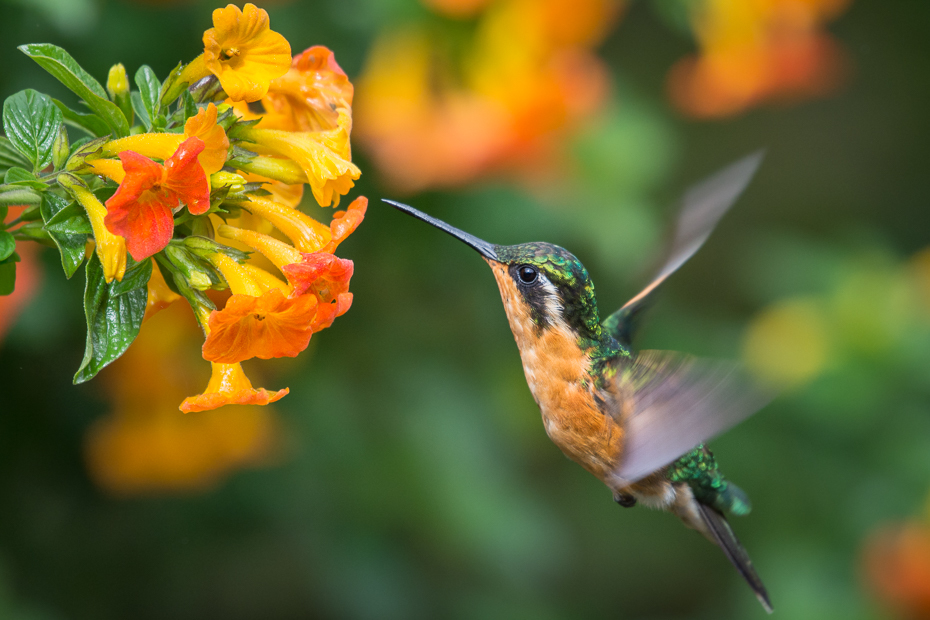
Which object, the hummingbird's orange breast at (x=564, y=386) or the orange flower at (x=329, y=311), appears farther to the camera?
the hummingbird's orange breast at (x=564, y=386)

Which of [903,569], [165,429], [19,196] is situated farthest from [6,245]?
[903,569]

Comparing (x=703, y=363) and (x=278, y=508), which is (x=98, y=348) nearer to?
(x=703, y=363)

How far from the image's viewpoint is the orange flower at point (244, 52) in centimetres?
82

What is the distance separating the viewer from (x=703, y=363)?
1.05m

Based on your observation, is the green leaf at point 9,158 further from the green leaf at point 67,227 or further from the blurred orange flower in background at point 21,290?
the blurred orange flower in background at point 21,290

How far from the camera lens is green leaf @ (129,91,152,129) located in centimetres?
91

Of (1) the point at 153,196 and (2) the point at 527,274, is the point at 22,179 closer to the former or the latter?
(1) the point at 153,196

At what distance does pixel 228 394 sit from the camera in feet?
2.88

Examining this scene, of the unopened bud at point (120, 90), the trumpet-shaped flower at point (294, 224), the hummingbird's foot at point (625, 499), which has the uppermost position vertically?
the unopened bud at point (120, 90)

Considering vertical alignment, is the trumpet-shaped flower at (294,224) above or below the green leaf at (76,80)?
below

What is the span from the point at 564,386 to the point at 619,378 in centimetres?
9

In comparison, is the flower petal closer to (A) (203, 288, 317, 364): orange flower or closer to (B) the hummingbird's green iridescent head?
(A) (203, 288, 317, 364): orange flower

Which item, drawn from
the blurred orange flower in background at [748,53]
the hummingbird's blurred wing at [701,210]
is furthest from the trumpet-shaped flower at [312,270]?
the blurred orange flower in background at [748,53]

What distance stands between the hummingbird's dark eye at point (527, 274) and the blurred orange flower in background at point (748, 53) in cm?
116
